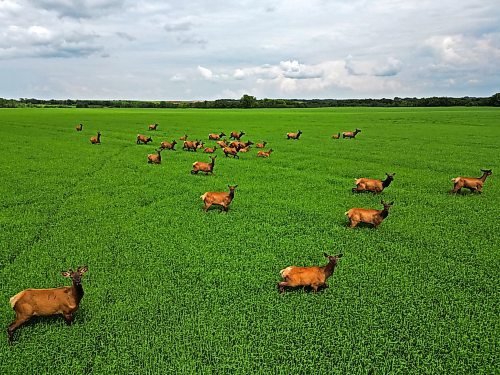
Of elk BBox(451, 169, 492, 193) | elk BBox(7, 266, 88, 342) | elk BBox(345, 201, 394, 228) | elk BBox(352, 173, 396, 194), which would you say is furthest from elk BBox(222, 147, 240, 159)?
elk BBox(7, 266, 88, 342)

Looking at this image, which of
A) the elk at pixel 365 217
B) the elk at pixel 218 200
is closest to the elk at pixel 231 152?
the elk at pixel 218 200

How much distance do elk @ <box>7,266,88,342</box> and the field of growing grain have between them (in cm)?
29

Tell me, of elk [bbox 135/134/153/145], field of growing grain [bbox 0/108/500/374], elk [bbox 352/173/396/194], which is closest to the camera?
field of growing grain [bbox 0/108/500/374]

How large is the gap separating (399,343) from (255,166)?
17.4 m

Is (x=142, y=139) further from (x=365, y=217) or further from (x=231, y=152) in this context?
(x=365, y=217)

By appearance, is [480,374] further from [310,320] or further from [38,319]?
[38,319]

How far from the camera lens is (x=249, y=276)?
30.0 feet

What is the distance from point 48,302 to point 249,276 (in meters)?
4.27

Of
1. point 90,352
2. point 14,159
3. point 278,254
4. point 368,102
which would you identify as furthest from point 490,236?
point 368,102

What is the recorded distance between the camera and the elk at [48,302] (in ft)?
22.5

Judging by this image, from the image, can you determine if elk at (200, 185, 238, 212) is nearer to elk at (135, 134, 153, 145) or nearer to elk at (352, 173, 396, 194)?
Answer: elk at (352, 173, 396, 194)

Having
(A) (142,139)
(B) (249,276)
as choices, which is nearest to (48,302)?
(B) (249,276)

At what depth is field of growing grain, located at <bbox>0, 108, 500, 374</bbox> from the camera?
6.50 metres

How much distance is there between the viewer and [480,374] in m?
6.14
